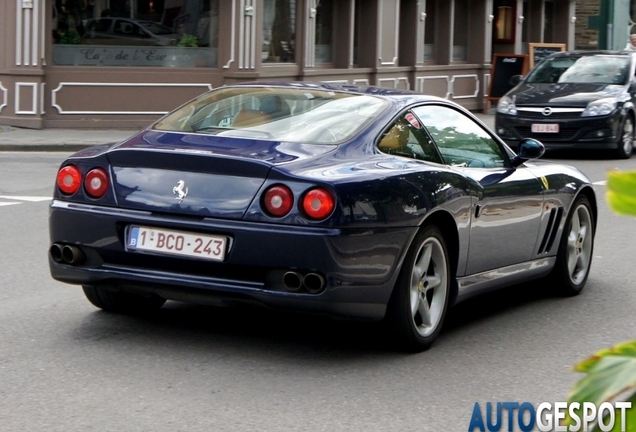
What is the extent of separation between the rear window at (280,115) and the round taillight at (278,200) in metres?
0.59

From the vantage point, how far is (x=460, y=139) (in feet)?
21.3

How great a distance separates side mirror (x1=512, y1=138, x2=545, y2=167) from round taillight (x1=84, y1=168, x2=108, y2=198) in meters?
2.53

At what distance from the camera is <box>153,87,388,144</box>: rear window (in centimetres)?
580

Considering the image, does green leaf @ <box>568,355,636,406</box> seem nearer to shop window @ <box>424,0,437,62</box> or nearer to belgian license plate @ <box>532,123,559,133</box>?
belgian license plate @ <box>532,123,559,133</box>

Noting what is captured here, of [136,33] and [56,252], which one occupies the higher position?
[136,33]

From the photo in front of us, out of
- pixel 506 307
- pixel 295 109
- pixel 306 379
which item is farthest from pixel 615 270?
pixel 306 379

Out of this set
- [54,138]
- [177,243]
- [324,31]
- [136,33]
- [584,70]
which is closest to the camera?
[177,243]

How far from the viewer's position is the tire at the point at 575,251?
7289 mm

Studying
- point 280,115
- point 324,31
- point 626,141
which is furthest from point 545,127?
point 280,115

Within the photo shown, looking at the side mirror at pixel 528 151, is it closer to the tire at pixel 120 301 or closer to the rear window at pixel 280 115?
the rear window at pixel 280 115

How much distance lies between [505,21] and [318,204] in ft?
86.3

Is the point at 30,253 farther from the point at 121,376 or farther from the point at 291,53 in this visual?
the point at 291,53

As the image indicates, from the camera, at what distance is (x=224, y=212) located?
517 centimetres

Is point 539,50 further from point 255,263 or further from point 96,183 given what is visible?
point 255,263
